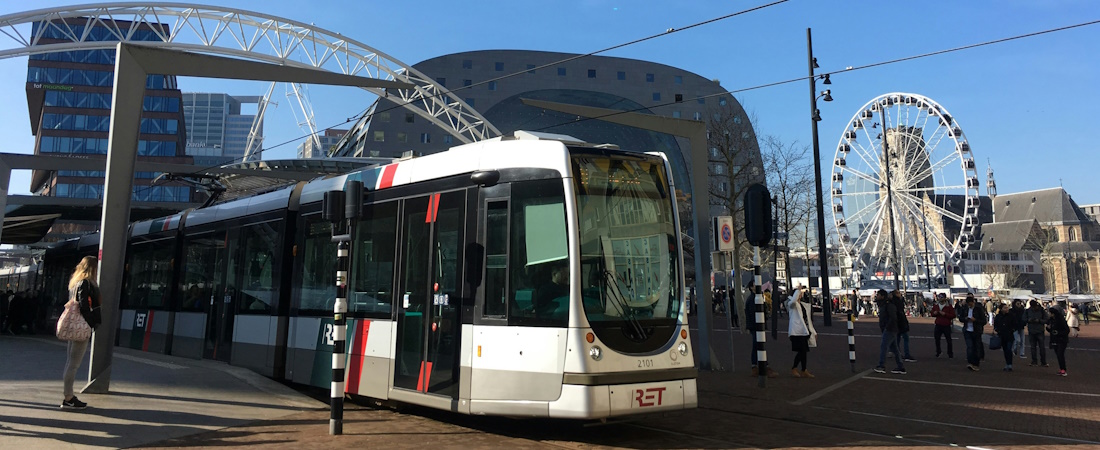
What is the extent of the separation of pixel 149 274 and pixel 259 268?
5688 millimetres

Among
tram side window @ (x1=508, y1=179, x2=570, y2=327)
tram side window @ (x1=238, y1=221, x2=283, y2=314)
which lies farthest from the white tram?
tram side window @ (x1=238, y1=221, x2=283, y2=314)

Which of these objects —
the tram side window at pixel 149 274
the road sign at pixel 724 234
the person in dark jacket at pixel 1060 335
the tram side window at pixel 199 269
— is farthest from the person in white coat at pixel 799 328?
the tram side window at pixel 149 274

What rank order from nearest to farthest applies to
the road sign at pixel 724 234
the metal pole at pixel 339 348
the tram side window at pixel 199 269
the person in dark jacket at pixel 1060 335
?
the metal pole at pixel 339 348
the tram side window at pixel 199 269
the road sign at pixel 724 234
the person in dark jacket at pixel 1060 335

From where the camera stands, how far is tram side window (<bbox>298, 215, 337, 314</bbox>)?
10633 millimetres

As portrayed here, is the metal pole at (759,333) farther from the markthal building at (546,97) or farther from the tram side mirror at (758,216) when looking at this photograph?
the markthal building at (546,97)

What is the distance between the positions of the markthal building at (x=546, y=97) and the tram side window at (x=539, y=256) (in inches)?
2530

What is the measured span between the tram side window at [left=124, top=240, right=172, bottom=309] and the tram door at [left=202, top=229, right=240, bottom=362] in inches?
91.4

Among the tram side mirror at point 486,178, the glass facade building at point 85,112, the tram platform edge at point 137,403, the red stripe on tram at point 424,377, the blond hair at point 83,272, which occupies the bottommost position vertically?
the tram platform edge at point 137,403

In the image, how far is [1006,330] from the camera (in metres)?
17.4

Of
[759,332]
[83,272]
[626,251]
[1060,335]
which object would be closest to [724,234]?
[759,332]

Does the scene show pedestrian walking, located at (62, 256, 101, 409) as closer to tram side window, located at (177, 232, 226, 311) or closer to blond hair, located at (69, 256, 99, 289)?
blond hair, located at (69, 256, 99, 289)

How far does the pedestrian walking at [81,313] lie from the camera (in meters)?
8.50

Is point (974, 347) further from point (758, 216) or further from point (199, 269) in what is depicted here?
point (199, 269)

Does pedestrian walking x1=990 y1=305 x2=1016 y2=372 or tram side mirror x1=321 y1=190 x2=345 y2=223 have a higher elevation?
tram side mirror x1=321 y1=190 x2=345 y2=223
